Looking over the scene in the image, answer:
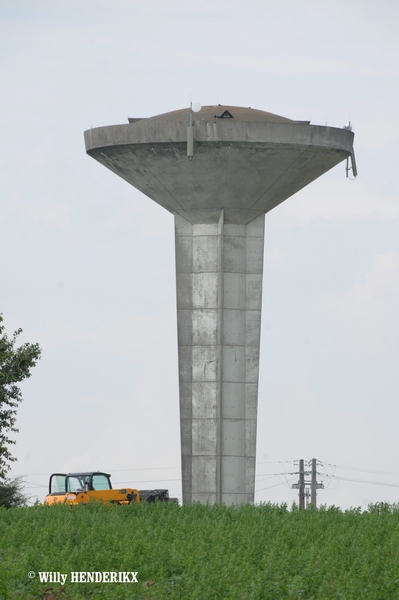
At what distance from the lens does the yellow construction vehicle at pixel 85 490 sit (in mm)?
28797

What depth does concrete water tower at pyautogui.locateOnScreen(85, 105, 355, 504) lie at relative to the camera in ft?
101

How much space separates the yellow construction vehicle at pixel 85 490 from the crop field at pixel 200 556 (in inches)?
139

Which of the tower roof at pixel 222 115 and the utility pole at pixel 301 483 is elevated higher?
the tower roof at pixel 222 115

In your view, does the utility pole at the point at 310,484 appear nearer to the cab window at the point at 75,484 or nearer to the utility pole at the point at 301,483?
the utility pole at the point at 301,483

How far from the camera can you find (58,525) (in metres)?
22.6

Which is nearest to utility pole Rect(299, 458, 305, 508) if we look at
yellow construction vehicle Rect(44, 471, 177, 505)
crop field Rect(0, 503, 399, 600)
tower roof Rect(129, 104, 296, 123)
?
yellow construction vehicle Rect(44, 471, 177, 505)

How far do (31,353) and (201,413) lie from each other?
7.33 metres

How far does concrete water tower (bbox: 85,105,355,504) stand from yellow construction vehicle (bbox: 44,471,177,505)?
2484 millimetres

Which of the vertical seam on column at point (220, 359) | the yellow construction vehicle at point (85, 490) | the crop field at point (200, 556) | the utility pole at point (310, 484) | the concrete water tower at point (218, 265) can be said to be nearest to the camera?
the crop field at point (200, 556)

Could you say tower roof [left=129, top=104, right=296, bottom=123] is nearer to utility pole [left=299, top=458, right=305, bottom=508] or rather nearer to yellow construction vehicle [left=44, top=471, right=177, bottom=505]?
yellow construction vehicle [left=44, top=471, right=177, bottom=505]

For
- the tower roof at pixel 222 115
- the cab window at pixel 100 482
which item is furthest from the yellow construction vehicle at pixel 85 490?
the tower roof at pixel 222 115

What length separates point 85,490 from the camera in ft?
96.6

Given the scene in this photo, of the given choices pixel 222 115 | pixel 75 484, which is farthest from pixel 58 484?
pixel 222 115

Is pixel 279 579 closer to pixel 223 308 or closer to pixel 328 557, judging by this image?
pixel 328 557
